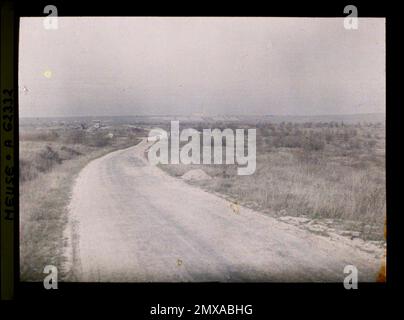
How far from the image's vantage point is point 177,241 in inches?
208

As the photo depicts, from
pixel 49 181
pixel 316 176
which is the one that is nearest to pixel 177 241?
pixel 49 181

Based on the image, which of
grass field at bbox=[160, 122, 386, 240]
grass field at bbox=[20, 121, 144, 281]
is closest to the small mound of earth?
grass field at bbox=[160, 122, 386, 240]

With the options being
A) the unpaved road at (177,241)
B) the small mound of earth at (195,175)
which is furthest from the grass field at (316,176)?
the unpaved road at (177,241)

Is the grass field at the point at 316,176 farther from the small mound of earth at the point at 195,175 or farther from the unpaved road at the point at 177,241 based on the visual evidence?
the unpaved road at the point at 177,241

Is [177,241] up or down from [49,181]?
down

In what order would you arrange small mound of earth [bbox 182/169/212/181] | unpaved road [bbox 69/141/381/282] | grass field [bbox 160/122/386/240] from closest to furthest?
unpaved road [bbox 69/141/381/282]
grass field [bbox 160/122/386/240]
small mound of earth [bbox 182/169/212/181]

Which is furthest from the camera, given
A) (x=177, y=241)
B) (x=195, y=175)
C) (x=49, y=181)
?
(x=195, y=175)

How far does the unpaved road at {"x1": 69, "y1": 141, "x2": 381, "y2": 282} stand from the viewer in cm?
483

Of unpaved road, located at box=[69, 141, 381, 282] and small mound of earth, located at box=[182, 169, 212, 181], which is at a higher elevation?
small mound of earth, located at box=[182, 169, 212, 181]

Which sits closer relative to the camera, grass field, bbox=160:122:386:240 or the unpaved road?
the unpaved road

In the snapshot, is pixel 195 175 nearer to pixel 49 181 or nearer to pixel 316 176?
pixel 316 176

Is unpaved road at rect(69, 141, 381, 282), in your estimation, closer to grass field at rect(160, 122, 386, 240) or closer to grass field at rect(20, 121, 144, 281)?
grass field at rect(20, 121, 144, 281)

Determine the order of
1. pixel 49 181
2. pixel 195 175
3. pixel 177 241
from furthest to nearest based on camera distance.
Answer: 1. pixel 195 175
2. pixel 49 181
3. pixel 177 241
